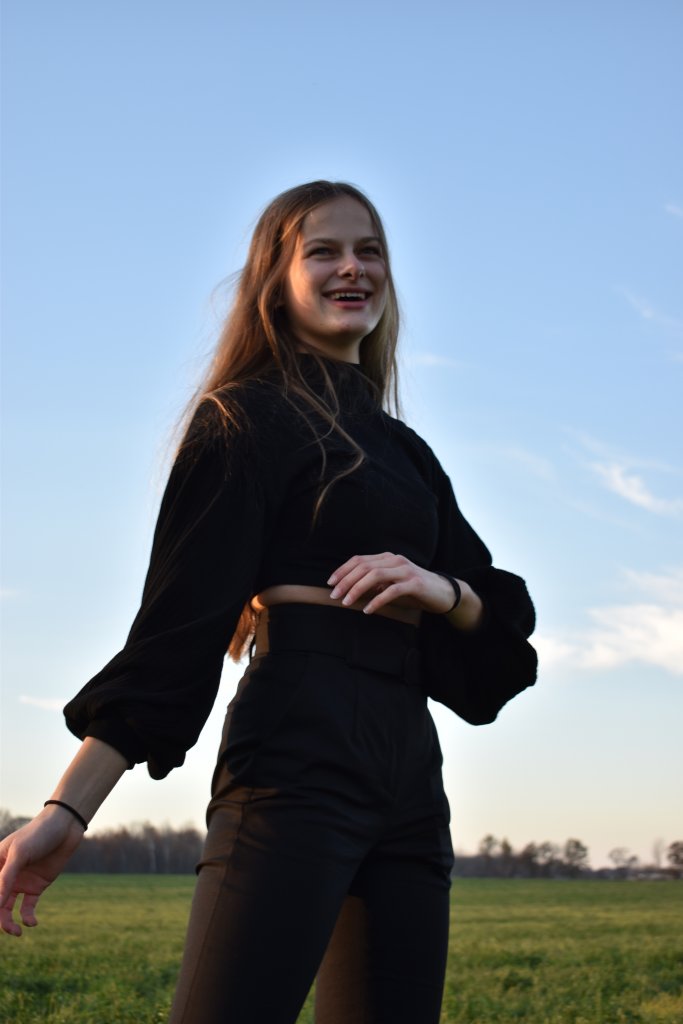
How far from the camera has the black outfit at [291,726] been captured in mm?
2268

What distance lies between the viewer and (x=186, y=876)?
109 feet

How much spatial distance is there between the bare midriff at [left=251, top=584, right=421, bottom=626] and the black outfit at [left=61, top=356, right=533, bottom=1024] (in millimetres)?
18

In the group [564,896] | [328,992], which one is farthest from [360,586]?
[564,896]

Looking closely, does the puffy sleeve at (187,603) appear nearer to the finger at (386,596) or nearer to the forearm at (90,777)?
the forearm at (90,777)

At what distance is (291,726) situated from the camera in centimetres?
242

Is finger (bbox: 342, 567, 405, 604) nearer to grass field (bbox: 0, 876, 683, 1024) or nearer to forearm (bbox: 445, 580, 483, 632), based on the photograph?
forearm (bbox: 445, 580, 483, 632)

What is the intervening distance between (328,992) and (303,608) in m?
0.80

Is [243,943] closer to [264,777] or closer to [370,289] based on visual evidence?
[264,777]

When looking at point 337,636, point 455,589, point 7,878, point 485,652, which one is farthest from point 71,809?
point 485,652

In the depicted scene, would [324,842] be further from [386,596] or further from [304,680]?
[386,596]

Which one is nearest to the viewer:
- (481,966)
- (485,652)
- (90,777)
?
(90,777)

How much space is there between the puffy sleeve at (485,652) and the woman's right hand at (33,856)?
0.91 meters

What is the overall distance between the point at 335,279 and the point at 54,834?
1.45 m

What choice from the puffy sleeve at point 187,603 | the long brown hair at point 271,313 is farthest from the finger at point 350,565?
the long brown hair at point 271,313
